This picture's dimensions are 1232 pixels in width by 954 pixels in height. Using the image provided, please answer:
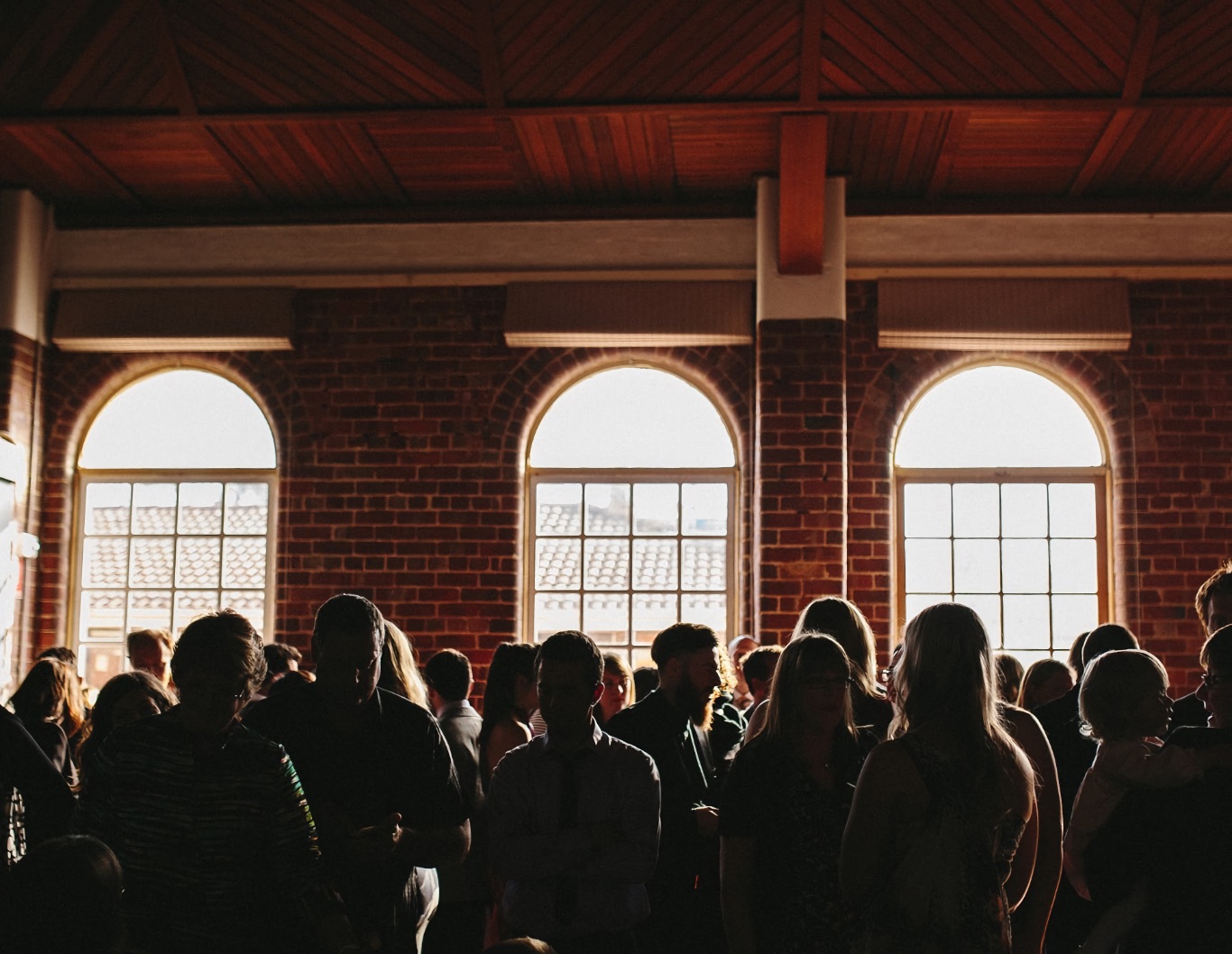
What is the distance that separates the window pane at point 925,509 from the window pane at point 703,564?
1126 mm

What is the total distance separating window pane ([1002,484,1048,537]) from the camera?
7.30 m

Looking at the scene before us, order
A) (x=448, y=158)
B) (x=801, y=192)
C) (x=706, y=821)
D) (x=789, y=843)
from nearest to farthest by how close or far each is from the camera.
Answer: (x=789, y=843) → (x=706, y=821) → (x=801, y=192) → (x=448, y=158)

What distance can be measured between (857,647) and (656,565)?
4.14 meters

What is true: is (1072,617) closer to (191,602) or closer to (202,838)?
(191,602)

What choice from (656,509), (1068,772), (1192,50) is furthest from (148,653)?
(1192,50)

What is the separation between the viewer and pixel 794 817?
8.25 ft

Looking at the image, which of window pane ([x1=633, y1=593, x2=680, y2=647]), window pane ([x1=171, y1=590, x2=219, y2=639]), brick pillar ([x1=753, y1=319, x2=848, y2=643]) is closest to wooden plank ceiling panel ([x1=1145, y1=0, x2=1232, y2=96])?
brick pillar ([x1=753, y1=319, x2=848, y2=643])

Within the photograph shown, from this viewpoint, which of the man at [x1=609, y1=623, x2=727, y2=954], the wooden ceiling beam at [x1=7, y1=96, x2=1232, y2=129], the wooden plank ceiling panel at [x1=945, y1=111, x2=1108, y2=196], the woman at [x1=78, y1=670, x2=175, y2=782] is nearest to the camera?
the man at [x1=609, y1=623, x2=727, y2=954]

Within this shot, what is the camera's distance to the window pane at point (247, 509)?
763 centimetres

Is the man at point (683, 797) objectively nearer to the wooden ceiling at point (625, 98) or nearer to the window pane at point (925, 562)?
the wooden ceiling at point (625, 98)

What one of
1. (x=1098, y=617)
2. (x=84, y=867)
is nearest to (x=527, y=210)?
(x=1098, y=617)

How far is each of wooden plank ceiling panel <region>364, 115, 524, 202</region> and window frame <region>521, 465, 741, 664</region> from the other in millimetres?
1754

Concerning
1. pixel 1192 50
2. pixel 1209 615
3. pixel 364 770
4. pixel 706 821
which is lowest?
pixel 706 821

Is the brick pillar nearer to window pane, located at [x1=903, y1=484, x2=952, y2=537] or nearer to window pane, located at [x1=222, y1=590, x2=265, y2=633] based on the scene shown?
window pane, located at [x1=903, y1=484, x2=952, y2=537]
